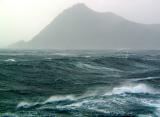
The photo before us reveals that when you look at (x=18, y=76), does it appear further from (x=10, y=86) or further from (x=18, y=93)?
(x=18, y=93)

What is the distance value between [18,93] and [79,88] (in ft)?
16.7

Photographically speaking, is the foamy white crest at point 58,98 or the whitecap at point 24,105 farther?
the foamy white crest at point 58,98

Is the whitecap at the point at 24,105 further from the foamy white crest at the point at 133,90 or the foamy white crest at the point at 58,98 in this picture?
the foamy white crest at the point at 133,90

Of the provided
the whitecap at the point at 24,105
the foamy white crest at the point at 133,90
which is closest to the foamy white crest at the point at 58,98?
the whitecap at the point at 24,105

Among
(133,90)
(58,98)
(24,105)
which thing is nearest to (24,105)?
(24,105)

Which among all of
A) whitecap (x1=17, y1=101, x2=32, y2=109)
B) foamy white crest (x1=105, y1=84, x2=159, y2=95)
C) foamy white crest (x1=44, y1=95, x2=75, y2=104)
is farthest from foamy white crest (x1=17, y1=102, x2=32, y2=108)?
foamy white crest (x1=105, y1=84, x2=159, y2=95)

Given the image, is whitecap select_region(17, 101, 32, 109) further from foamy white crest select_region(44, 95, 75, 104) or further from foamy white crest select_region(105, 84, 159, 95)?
foamy white crest select_region(105, 84, 159, 95)

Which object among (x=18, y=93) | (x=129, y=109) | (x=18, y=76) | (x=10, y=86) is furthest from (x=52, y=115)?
(x=18, y=76)

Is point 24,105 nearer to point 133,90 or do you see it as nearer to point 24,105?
point 24,105

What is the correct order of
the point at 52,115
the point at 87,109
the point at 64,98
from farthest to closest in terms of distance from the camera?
the point at 64,98 → the point at 87,109 → the point at 52,115

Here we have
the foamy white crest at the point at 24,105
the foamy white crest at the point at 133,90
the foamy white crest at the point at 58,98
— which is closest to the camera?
the foamy white crest at the point at 24,105

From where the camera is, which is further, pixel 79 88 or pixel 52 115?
pixel 79 88

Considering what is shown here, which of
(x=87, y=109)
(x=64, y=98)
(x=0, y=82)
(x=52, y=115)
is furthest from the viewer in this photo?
(x=0, y=82)

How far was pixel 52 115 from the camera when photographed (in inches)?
655
